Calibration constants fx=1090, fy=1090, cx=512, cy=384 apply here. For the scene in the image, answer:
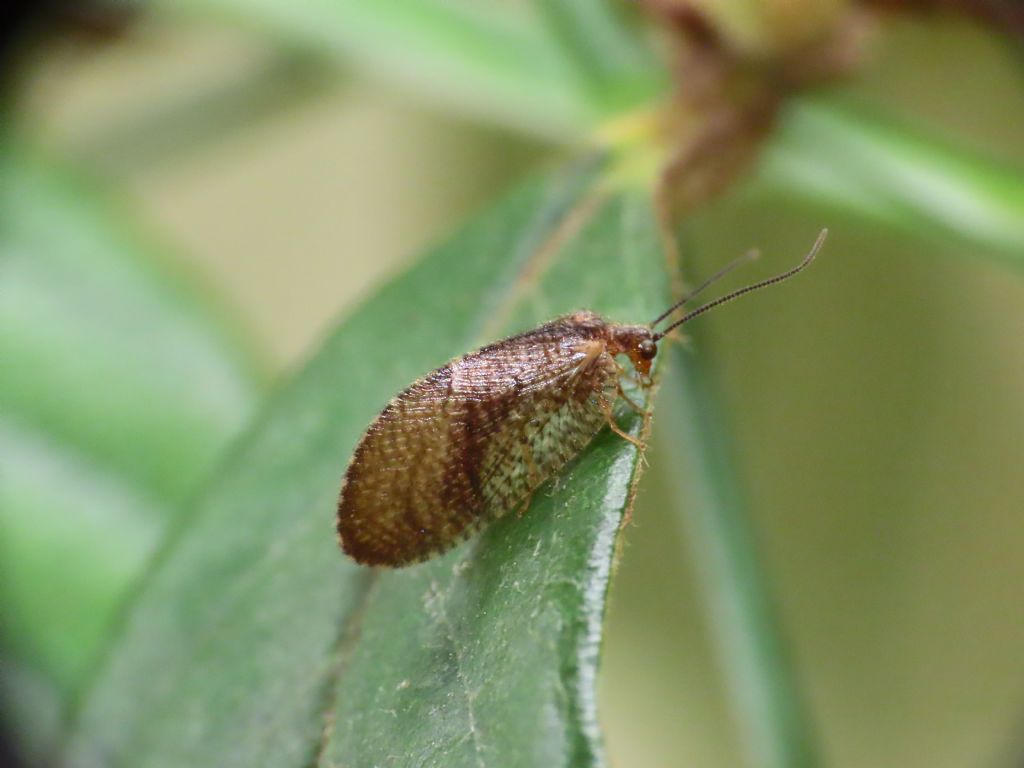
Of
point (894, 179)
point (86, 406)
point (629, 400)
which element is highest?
point (86, 406)

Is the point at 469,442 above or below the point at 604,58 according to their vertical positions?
below

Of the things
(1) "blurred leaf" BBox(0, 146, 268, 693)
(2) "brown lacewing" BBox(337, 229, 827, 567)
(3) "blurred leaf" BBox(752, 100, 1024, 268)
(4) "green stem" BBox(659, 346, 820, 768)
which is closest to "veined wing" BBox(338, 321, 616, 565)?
(2) "brown lacewing" BBox(337, 229, 827, 567)

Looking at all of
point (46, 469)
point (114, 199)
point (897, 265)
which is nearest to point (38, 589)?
point (46, 469)

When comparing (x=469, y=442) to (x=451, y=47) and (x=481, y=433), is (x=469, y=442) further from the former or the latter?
(x=451, y=47)

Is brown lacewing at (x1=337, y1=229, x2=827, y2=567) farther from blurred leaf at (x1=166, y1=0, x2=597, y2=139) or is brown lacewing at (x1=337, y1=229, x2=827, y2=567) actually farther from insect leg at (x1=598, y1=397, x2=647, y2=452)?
blurred leaf at (x1=166, y1=0, x2=597, y2=139)

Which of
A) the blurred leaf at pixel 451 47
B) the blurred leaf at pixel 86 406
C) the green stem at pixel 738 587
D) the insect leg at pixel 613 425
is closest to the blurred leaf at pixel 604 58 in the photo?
the blurred leaf at pixel 451 47

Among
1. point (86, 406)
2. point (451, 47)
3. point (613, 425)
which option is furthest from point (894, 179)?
point (86, 406)

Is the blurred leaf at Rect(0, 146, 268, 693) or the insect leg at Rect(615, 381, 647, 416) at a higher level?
the blurred leaf at Rect(0, 146, 268, 693)
